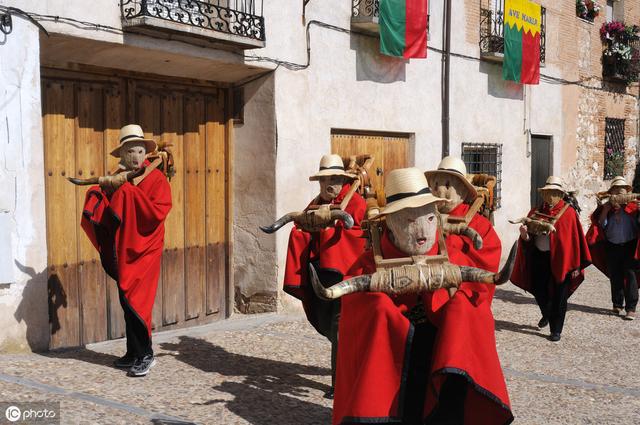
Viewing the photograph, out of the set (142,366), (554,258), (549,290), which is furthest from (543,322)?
(142,366)

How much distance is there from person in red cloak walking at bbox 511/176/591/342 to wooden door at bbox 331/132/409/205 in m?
2.40

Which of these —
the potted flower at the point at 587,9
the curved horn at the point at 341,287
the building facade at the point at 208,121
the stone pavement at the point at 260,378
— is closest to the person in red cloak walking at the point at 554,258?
the stone pavement at the point at 260,378

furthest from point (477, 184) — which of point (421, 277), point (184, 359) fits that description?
point (421, 277)

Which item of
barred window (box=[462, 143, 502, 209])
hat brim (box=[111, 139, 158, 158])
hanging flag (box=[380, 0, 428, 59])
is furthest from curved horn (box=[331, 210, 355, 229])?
barred window (box=[462, 143, 502, 209])

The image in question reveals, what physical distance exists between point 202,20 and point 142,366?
12.0 feet

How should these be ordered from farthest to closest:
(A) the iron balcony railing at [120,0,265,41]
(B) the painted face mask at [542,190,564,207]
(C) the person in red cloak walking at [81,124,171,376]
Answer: (B) the painted face mask at [542,190,564,207], (A) the iron balcony railing at [120,0,265,41], (C) the person in red cloak walking at [81,124,171,376]

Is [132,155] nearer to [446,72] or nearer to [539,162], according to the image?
[446,72]

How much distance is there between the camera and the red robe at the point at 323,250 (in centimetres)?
611

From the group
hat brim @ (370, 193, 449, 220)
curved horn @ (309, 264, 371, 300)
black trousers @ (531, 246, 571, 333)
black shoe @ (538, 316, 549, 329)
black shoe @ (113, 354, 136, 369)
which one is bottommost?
black shoe @ (538, 316, 549, 329)

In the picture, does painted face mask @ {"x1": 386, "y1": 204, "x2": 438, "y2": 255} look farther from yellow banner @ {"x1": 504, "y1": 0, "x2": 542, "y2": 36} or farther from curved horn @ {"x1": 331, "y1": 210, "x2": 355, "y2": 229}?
yellow banner @ {"x1": 504, "y1": 0, "x2": 542, "y2": 36}

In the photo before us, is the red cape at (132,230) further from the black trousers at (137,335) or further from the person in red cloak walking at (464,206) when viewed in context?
the person in red cloak walking at (464,206)

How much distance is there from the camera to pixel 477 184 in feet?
22.8

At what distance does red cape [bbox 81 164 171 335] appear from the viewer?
6.33m

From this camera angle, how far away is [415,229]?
12.5 ft
